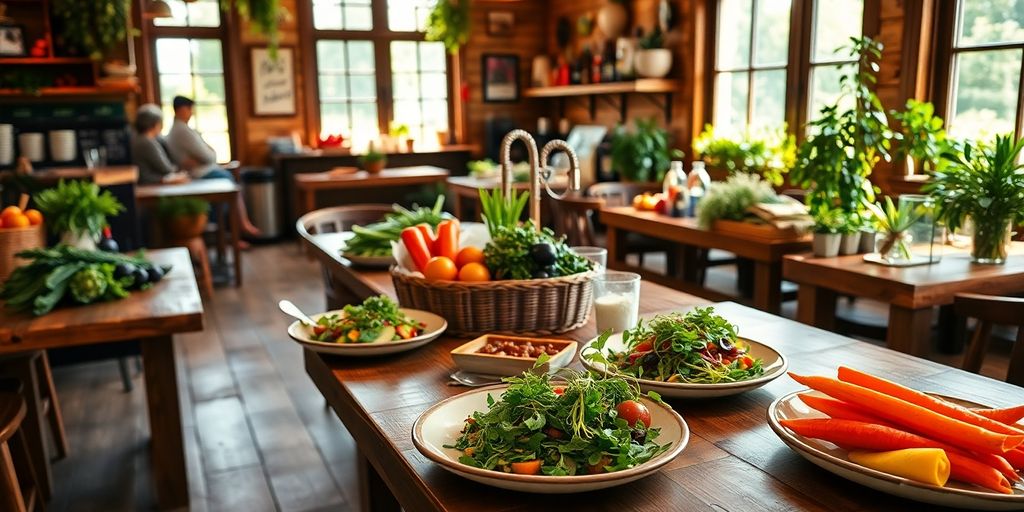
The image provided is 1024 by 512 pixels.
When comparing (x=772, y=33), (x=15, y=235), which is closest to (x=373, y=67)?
(x=772, y=33)

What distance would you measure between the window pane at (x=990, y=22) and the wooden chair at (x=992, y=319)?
309 cm

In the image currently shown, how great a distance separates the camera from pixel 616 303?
5.37 ft

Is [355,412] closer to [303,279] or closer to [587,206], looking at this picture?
[587,206]

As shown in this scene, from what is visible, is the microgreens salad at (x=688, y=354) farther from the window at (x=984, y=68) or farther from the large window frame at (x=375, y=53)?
the large window frame at (x=375, y=53)

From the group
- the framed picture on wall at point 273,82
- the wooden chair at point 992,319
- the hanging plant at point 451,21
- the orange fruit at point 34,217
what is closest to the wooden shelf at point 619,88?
the hanging plant at point 451,21

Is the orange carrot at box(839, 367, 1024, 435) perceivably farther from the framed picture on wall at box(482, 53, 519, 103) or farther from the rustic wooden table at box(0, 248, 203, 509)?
the framed picture on wall at box(482, 53, 519, 103)

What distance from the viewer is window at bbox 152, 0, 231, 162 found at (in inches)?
298

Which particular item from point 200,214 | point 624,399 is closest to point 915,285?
point 624,399

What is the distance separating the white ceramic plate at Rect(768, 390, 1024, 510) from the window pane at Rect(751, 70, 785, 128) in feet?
16.5

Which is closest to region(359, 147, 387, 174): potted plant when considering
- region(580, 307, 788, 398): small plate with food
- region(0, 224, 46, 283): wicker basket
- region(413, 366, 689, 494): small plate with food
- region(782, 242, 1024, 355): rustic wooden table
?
region(0, 224, 46, 283): wicker basket

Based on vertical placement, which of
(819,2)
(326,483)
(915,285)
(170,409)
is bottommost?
(326,483)

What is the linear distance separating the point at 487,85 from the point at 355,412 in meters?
7.74

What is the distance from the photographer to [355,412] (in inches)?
53.5

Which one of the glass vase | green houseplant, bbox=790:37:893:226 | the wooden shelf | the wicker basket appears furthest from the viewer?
the wooden shelf
